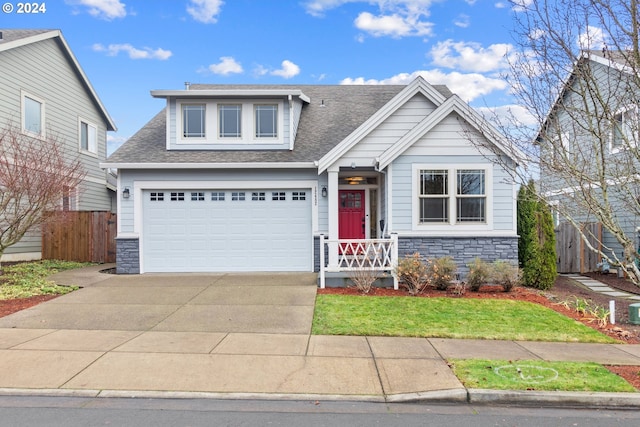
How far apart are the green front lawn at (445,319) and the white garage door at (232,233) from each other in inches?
147

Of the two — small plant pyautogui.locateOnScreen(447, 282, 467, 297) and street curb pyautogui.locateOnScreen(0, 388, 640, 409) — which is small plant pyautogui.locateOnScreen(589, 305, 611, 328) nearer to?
small plant pyautogui.locateOnScreen(447, 282, 467, 297)

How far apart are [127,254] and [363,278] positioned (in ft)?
23.8

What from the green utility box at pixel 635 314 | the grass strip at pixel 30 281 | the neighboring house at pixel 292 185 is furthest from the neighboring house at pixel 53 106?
the green utility box at pixel 635 314

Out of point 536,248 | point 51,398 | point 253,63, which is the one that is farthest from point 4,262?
point 536,248

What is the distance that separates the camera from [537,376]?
5.12 m

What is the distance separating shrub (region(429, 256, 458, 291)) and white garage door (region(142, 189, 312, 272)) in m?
4.02

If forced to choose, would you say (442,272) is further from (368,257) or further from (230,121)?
(230,121)

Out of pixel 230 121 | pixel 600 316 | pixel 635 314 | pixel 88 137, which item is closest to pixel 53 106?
pixel 88 137

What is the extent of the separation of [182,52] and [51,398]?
1427cm

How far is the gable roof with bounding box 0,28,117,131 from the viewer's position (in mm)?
14797

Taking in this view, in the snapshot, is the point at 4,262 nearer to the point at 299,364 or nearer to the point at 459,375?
the point at 299,364

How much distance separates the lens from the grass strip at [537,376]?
15.7ft

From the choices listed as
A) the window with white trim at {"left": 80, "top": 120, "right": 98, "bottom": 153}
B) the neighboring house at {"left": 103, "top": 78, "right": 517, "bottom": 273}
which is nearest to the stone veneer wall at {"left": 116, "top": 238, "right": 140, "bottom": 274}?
the neighboring house at {"left": 103, "top": 78, "right": 517, "bottom": 273}

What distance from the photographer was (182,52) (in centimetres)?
1617
